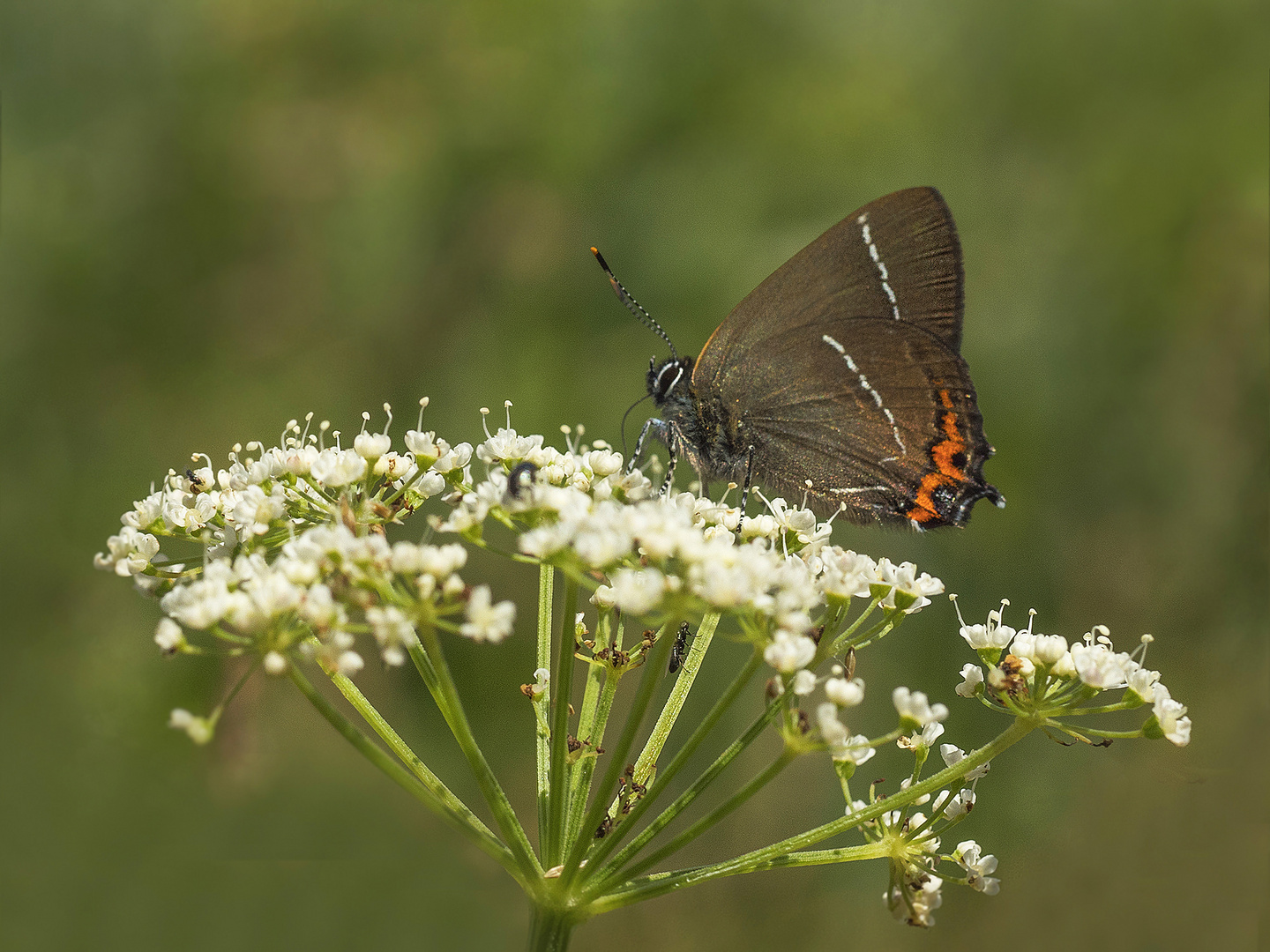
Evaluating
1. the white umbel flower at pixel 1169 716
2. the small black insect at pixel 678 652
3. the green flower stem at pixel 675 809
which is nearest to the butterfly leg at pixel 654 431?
the small black insect at pixel 678 652

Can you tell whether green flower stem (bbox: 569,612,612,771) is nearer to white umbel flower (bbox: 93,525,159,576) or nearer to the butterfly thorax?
white umbel flower (bbox: 93,525,159,576)

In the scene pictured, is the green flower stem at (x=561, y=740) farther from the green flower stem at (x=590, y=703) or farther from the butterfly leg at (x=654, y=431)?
the butterfly leg at (x=654, y=431)

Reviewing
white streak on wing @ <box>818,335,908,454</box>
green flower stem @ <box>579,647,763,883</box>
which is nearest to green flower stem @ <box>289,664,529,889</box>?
green flower stem @ <box>579,647,763,883</box>

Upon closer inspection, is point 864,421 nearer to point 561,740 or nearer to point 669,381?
point 669,381

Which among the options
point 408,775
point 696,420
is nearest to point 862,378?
point 696,420

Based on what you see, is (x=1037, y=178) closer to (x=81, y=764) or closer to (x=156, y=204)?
(x=156, y=204)

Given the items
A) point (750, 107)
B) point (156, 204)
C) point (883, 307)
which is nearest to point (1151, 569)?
point (883, 307)
